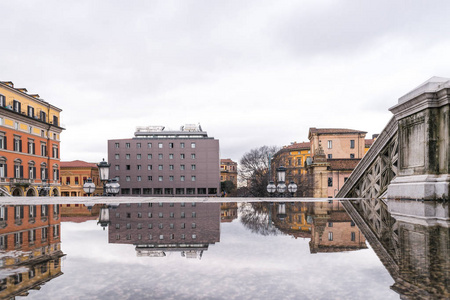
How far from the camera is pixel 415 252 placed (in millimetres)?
2020

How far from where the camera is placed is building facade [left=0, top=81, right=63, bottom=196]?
40719mm

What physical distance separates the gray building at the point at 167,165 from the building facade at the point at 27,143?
1938 cm

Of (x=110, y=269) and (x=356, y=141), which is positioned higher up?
(x=356, y=141)

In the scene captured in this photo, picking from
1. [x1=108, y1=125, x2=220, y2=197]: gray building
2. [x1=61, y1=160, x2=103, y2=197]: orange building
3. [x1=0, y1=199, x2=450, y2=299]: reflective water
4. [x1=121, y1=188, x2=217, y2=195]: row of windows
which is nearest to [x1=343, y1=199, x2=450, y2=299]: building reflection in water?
[x1=0, y1=199, x2=450, y2=299]: reflective water

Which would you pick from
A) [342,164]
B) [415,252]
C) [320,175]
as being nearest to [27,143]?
[320,175]

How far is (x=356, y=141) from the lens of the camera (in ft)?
205

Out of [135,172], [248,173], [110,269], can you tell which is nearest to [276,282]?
[110,269]

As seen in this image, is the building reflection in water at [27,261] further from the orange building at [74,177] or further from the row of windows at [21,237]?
the orange building at [74,177]

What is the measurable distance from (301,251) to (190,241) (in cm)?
89

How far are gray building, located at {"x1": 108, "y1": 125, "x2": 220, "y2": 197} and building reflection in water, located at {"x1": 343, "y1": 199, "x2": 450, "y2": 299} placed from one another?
6746 centimetres

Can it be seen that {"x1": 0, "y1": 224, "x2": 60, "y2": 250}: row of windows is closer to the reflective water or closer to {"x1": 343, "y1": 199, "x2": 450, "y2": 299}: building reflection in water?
the reflective water

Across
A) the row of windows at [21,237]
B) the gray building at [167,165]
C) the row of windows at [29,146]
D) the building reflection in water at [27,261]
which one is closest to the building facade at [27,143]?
the row of windows at [29,146]

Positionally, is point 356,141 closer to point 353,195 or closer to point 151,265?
point 353,195

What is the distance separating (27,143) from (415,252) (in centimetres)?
5236
